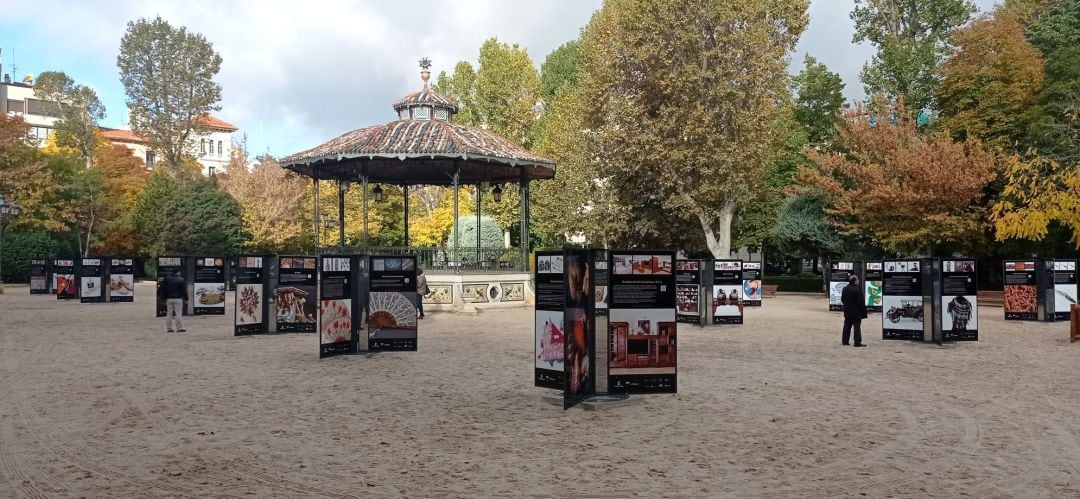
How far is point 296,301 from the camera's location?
20391 millimetres

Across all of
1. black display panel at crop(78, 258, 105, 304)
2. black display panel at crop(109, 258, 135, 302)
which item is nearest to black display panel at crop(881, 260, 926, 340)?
black display panel at crop(109, 258, 135, 302)

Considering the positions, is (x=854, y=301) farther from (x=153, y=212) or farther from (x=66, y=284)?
(x=153, y=212)

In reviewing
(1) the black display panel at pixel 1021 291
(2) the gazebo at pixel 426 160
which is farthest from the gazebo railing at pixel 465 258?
(1) the black display panel at pixel 1021 291

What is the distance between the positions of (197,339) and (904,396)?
15477 mm

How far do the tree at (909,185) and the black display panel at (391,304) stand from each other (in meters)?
25.3

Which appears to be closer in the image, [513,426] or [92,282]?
[513,426]

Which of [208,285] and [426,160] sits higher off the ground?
[426,160]

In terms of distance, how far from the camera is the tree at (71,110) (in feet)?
232

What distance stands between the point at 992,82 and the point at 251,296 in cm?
3462

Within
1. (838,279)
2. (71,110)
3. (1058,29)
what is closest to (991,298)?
(838,279)

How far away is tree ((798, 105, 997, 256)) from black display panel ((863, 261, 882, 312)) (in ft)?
24.2

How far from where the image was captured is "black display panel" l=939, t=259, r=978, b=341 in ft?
57.9


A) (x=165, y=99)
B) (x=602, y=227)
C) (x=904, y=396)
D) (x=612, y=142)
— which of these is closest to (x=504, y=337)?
(x=904, y=396)

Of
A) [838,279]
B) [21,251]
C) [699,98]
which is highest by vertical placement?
[699,98]
